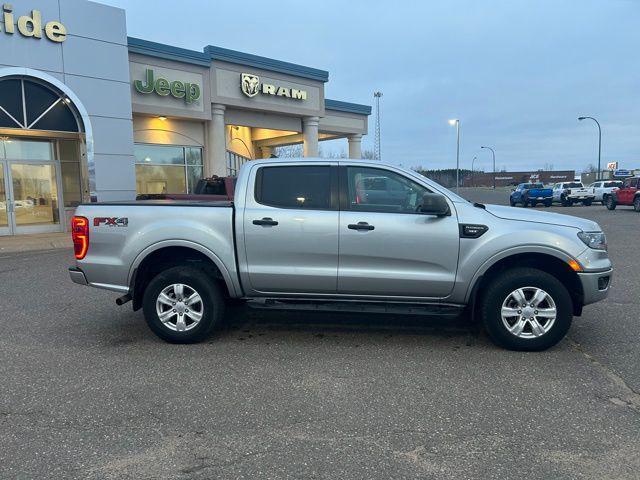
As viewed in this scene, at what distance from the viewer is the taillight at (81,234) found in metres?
5.25

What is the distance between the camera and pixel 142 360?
4832 mm

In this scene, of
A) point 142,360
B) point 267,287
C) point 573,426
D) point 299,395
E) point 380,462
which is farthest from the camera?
point 267,287

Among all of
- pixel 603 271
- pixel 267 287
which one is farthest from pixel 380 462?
pixel 603 271

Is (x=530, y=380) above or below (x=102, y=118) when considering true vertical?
below

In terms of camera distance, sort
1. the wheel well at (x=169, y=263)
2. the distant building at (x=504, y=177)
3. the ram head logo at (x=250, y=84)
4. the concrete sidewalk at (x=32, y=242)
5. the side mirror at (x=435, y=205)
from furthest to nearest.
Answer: the distant building at (x=504, y=177), the ram head logo at (x=250, y=84), the concrete sidewalk at (x=32, y=242), the wheel well at (x=169, y=263), the side mirror at (x=435, y=205)

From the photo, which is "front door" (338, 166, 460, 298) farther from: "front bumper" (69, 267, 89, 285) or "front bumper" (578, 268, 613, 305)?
"front bumper" (69, 267, 89, 285)

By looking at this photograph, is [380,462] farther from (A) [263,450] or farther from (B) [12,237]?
(B) [12,237]

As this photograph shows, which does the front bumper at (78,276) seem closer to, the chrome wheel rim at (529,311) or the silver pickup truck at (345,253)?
the silver pickup truck at (345,253)

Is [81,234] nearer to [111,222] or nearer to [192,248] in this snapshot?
[111,222]

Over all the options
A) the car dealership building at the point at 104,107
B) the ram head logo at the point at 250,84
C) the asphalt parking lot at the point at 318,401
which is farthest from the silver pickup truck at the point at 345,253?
the ram head logo at the point at 250,84

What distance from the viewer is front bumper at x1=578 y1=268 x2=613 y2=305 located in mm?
4828

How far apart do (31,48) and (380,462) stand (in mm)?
15881

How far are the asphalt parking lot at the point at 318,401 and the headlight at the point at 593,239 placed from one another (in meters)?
1.04

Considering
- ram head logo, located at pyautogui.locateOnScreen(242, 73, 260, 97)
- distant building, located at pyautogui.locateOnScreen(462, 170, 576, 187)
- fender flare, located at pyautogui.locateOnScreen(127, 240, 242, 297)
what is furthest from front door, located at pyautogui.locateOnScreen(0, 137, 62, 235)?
distant building, located at pyautogui.locateOnScreen(462, 170, 576, 187)
